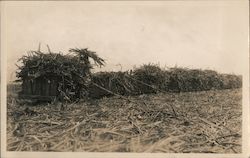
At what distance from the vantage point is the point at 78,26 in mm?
1438

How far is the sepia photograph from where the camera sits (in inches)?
55.8

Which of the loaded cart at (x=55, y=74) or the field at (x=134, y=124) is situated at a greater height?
the loaded cart at (x=55, y=74)

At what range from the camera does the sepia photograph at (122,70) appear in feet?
4.65

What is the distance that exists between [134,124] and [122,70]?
0.65ft

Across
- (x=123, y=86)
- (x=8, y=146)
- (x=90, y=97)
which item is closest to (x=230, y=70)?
(x=123, y=86)

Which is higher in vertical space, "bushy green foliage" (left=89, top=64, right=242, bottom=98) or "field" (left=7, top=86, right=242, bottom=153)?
"bushy green foliage" (left=89, top=64, right=242, bottom=98)

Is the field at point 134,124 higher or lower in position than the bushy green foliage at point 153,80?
lower

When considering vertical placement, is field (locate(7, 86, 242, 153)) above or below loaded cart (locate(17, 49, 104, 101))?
below

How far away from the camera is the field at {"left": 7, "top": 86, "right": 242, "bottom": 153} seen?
55.3 inches

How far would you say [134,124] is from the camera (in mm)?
1412

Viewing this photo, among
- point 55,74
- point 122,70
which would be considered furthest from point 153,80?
point 55,74

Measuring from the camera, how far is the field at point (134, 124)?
4.61 feet

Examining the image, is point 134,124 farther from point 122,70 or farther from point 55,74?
point 55,74

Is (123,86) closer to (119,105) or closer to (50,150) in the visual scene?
(119,105)
